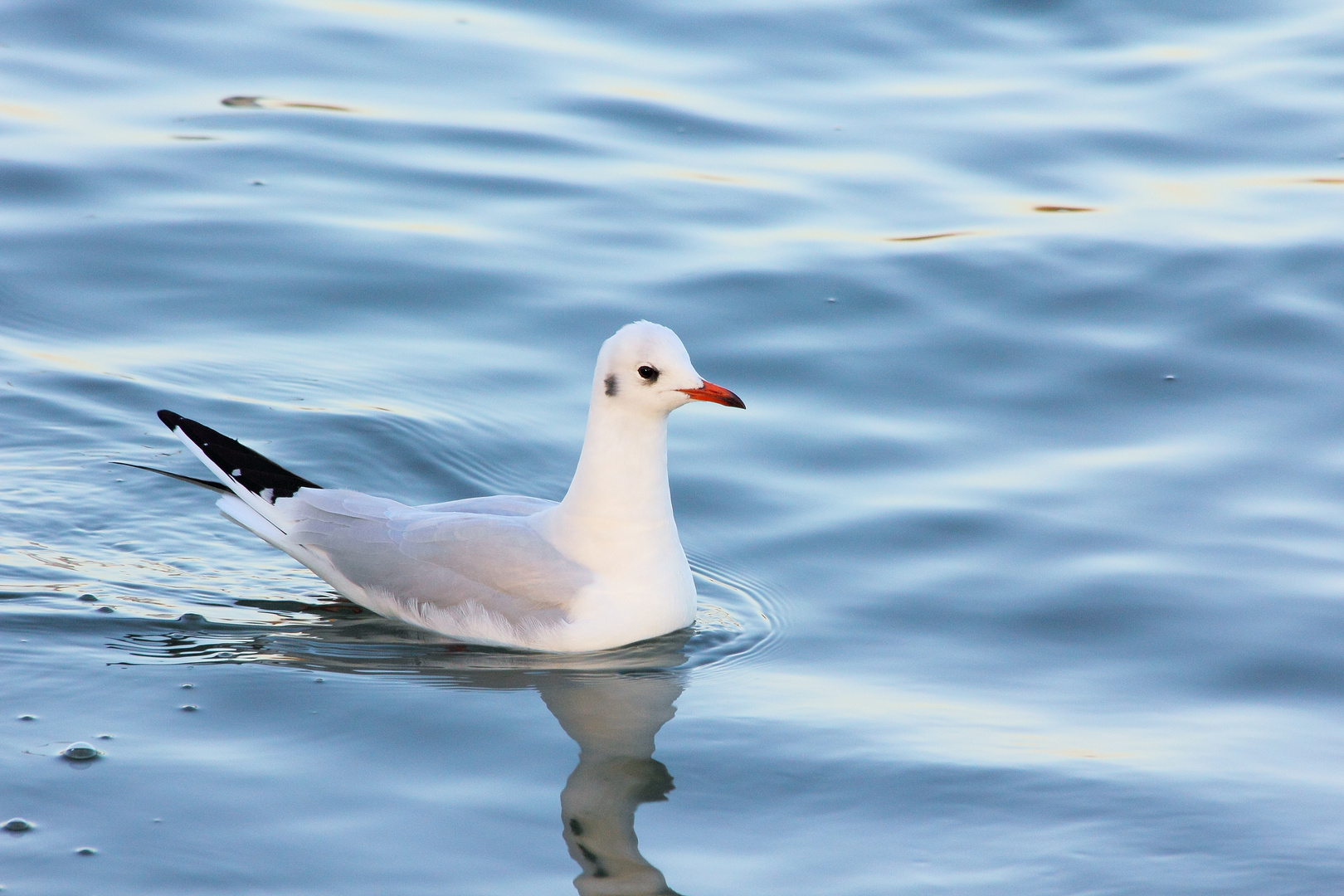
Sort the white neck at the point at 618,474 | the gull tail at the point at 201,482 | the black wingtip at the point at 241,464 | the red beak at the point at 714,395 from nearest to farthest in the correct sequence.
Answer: the red beak at the point at 714,395
the white neck at the point at 618,474
the black wingtip at the point at 241,464
the gull tail at the point at 201,482

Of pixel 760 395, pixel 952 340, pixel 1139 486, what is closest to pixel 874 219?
pixel 952 340

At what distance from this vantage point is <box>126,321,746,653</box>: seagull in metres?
5.97

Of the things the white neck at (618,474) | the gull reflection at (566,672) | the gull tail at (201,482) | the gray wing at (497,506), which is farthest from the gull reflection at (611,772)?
the gull tail at (201,482)

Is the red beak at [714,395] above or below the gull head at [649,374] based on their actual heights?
below

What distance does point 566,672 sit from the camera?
582 cm

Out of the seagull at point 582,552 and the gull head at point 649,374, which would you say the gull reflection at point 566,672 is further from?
the gull head at point 649,374

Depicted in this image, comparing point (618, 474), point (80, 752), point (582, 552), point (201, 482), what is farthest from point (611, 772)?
point (201, 482)

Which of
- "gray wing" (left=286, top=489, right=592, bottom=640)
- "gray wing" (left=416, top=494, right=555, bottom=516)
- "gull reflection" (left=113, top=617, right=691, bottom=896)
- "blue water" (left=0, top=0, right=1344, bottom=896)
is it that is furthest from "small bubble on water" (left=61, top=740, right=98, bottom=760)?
"gray wing" (left=416, top=494, right=555, bottom=516)

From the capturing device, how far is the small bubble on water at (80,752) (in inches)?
197

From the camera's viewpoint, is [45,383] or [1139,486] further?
[45,383]

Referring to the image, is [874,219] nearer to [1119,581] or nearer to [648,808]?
[1119,581]

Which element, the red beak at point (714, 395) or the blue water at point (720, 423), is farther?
the red beak at point (714, 395)

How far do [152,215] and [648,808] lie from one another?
6.54 m

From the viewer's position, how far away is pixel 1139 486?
735 centimetres
